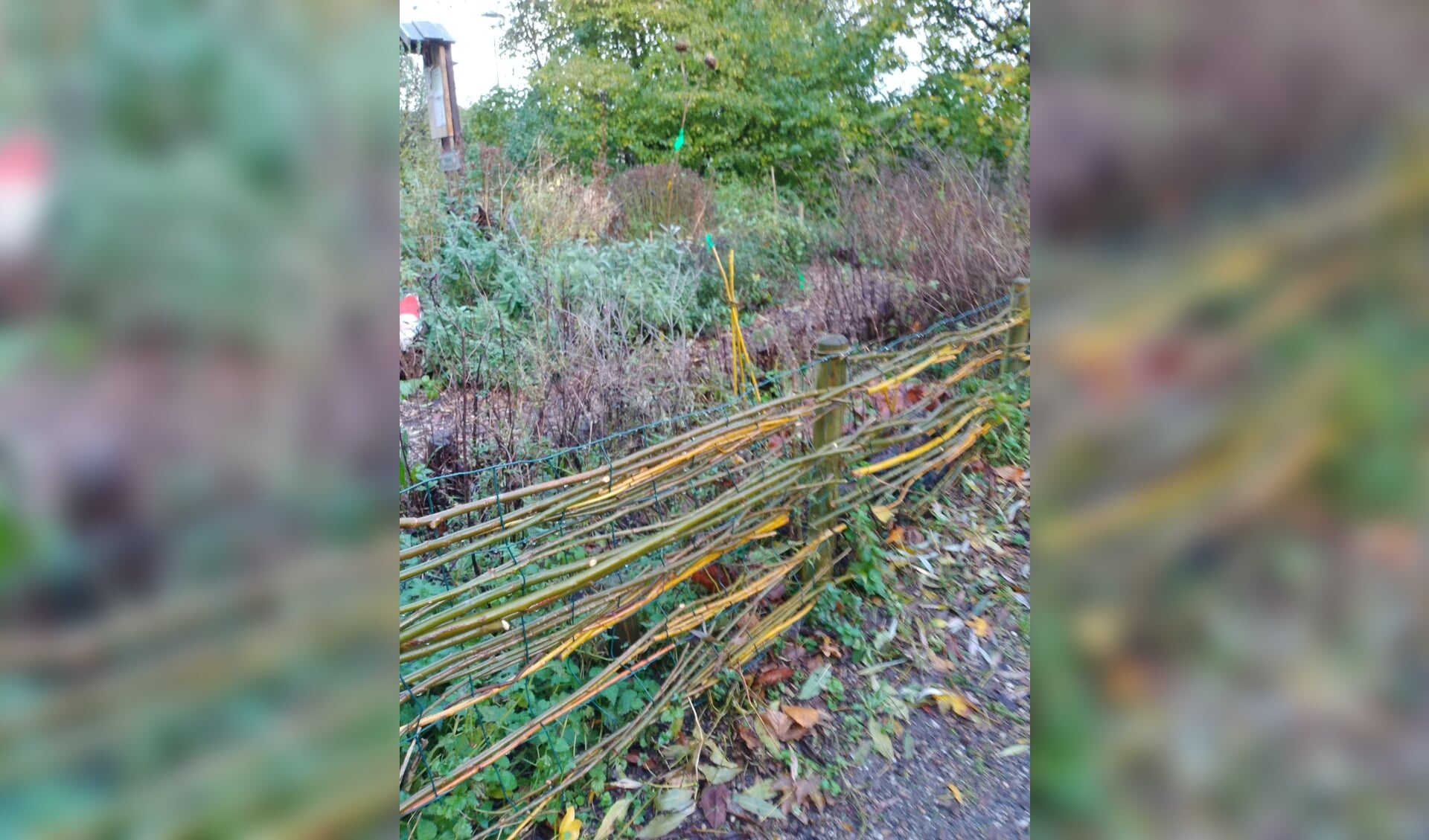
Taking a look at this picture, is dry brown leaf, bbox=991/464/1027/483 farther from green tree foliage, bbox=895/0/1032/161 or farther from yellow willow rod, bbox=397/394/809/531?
green tree foliage, bbox=895/0/1032/161

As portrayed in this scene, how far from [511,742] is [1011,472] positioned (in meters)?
3.44

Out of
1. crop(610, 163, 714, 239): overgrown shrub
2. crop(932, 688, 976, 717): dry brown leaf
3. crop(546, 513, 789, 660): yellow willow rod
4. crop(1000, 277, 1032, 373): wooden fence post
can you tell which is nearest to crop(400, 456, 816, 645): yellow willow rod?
crop(546, 513, 789, 660): yellow willow rod

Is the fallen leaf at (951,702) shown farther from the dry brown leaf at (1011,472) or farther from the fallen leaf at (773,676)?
the dry brown leaf at (1011,472)

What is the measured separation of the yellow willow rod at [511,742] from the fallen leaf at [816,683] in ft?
2.27

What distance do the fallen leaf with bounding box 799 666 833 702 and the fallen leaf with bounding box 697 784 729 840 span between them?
0.52m

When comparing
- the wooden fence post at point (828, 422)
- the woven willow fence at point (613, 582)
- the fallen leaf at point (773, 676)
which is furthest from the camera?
the wooden fence post at point (828, 422)

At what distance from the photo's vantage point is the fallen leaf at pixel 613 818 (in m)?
2.23

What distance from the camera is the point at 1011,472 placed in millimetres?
4629

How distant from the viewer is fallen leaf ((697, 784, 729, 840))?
2.37 m

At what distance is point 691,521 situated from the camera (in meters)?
2.44

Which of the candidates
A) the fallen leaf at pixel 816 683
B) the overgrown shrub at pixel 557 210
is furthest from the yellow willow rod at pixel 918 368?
the overgrown shrub at pixel 557 210
